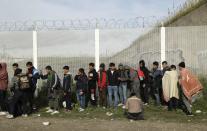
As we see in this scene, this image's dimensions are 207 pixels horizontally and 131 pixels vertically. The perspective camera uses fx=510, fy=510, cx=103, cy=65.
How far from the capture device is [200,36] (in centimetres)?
1783

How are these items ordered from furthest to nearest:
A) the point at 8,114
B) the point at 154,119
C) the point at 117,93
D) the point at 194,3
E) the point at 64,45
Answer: the point at 194,3 → the point at 64,45 → the point at 117,93 → the point at 8,114 → the point at 154,119

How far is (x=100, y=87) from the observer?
1673cm

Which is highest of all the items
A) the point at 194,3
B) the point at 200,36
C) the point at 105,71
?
the point at 194,3

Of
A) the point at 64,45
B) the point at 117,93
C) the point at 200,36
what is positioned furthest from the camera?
the point at 64,45

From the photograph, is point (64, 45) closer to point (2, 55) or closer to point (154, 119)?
point (2, 55)

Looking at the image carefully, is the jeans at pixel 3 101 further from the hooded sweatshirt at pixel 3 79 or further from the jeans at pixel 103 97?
the jeans at pixel 103 97

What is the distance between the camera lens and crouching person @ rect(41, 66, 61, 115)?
53.7 feet

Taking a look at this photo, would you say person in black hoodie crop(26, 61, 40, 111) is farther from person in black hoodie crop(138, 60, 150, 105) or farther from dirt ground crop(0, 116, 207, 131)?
person in black hoodie crop(138, 60, 150, 105)

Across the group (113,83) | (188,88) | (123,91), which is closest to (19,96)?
(113,83)

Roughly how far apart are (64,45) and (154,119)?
574cm

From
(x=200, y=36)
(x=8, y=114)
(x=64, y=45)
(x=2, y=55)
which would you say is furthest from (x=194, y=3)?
(x=8, y=114)

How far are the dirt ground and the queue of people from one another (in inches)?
52.8

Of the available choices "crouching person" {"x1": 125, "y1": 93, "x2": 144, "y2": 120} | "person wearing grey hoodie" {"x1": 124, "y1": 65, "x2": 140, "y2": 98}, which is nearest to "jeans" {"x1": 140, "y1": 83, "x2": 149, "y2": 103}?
"person wearing grey hoodie" {"x1": 124, "y1": 65, "x2": 140, "y2": 98}

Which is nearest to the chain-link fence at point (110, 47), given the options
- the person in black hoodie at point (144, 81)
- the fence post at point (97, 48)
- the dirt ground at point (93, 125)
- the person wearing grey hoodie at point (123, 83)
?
the fence post at point (97, 48)
